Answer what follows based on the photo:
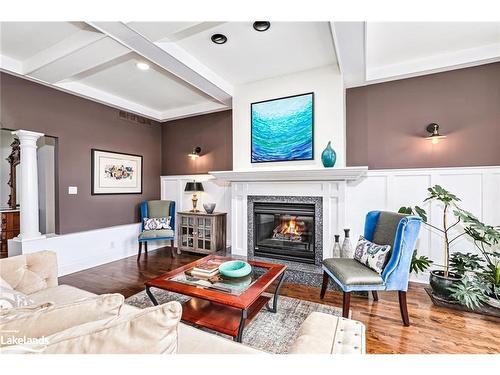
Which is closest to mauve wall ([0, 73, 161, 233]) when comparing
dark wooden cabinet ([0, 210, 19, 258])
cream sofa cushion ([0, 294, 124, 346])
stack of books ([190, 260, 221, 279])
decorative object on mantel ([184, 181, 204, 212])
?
decorative object on mantel ([184, 181, 204, 212])

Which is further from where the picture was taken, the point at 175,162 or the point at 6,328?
the point at 175,162

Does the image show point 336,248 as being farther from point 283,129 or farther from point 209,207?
point 209,207

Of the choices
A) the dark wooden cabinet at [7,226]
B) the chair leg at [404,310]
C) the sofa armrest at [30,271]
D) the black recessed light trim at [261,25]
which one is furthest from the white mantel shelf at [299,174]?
the dark wooden cabinet at [7,226]

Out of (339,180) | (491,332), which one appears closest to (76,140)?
(339,180)

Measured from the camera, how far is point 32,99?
316 cm

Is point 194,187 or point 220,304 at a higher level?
point 194,187

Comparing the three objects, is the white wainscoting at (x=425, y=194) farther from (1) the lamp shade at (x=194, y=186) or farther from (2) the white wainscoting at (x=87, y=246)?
(2) the white wainscoting at (x=87, y=246)

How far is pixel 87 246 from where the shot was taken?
372 cm

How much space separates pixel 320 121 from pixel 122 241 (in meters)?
3.78

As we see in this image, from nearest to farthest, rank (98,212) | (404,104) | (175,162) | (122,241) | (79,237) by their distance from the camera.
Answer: (404,104)
(79,237)
(98,212)
(122,241)
(175,162)

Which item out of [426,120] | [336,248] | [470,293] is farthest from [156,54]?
[470,293]

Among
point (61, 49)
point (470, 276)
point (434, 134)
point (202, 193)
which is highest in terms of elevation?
point (61, 49)

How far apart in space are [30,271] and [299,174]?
278cm
